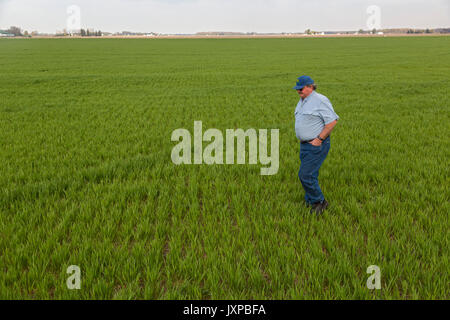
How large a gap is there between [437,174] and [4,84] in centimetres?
2278

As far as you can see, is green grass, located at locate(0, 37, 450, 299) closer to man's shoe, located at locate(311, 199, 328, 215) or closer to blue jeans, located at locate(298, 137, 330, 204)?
man's shoe, located at locate(311, 199, 328, 215)

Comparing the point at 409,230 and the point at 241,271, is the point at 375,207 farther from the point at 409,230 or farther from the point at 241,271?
the point at 241,271

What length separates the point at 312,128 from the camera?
3.26m

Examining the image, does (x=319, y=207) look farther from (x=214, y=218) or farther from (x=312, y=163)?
(x=214, y=218)

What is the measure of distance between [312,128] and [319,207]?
1.11m

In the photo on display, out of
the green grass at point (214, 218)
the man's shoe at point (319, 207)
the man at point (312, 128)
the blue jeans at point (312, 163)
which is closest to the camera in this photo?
the green grass at point (214, 218)

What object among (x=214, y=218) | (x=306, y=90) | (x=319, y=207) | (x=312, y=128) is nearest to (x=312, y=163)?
(x=312, y=128)

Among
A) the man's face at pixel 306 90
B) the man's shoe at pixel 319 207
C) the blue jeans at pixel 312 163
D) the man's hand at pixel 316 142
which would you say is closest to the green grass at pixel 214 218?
the man's shoe at pixel 319 207

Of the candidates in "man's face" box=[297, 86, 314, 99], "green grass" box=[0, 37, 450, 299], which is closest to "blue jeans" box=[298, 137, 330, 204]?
"green grass" box=[0, 37, 450, 299]

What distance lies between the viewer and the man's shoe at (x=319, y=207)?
3454 millimetres

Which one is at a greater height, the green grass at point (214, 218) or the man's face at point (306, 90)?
the man's face at point (306, 90)

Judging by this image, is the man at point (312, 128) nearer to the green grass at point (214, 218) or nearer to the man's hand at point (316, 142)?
the man's hand at point (316, 142)

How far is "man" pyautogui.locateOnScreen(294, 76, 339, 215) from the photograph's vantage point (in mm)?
3191
